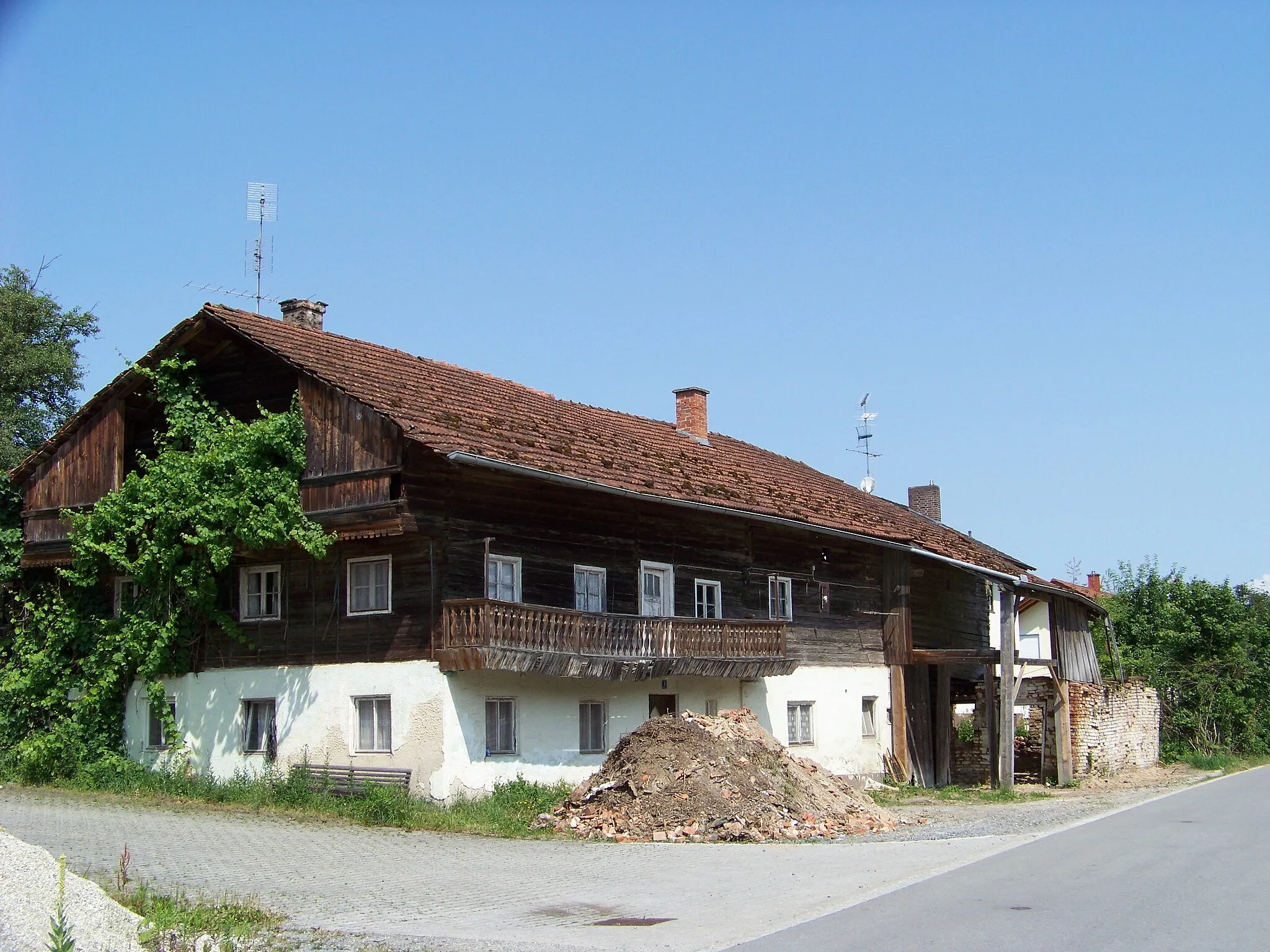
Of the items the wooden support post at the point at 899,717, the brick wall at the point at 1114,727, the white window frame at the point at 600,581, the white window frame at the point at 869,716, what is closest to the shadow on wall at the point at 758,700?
the white window frame at the point at 869,716

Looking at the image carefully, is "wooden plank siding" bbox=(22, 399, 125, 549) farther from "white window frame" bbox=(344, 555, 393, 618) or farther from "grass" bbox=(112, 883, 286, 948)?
"grass" bbox=(112, 883, 286, 948)

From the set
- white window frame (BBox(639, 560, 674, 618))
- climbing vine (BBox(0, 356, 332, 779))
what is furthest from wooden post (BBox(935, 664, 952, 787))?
climbing vine (BBox(0, 356, 332, 779))

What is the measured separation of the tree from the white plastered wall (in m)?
11.2

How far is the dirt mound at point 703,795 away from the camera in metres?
19.6

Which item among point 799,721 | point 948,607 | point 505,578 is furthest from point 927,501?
point 505,578

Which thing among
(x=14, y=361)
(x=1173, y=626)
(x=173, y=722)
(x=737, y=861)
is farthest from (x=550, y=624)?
(x=1173, y=626)

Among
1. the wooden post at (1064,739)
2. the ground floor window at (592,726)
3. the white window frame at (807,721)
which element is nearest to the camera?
the ground floor window at (592,726)

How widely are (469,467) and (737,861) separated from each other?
28.4ft

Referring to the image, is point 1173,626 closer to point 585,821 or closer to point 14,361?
point 585,821

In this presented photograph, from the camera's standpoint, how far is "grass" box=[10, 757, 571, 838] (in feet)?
66.5

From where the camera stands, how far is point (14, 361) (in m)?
33.4

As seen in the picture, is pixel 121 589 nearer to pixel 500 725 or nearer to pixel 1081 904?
pixel 500 725

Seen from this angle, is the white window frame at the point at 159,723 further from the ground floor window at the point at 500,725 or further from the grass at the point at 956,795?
the grass at the point at 956,795

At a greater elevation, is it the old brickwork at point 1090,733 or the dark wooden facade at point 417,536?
the dark wooden facade at point 417,536
